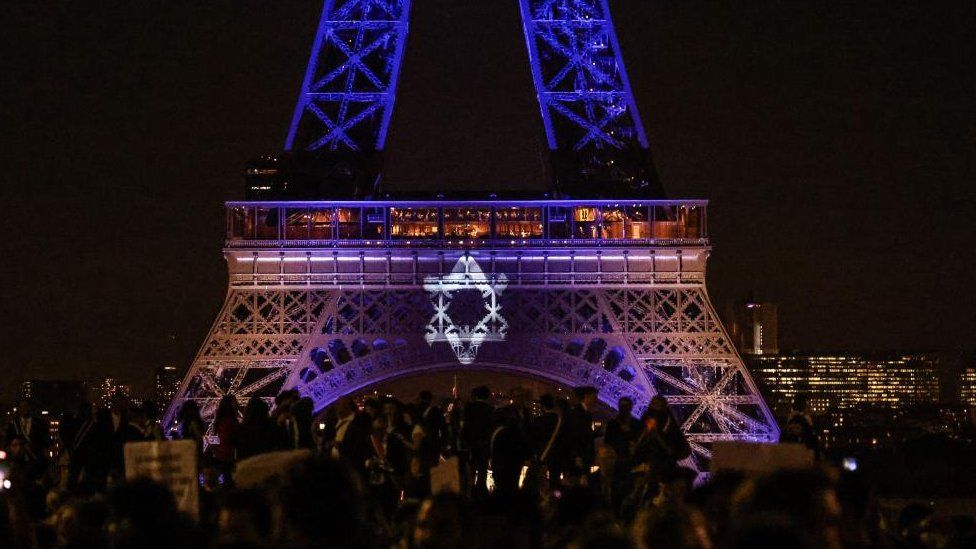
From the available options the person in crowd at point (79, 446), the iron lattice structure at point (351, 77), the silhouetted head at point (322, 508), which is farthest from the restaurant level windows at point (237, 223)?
the silhouetted head at point (322, 508)

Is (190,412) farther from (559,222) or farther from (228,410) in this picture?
(559,222)

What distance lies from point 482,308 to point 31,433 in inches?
1033

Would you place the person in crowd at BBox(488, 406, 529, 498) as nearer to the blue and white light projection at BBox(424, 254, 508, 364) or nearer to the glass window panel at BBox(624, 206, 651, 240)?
the blue and white light projection at BBox(424, 254, 508, 364)

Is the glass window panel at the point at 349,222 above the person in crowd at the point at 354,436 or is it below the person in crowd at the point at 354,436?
above

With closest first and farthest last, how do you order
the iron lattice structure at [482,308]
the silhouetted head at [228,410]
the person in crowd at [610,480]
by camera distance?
the person in crowd at [610,480] → the silhouetted head at [228,410] → the iron lattice structure at [482,308]

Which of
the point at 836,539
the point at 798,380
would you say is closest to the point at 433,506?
the point at 836,539

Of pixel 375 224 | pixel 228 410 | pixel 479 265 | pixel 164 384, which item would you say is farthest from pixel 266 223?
pixel 164 384

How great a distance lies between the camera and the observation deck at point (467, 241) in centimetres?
4762

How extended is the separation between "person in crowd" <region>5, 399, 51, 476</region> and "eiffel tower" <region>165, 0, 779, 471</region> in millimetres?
22362

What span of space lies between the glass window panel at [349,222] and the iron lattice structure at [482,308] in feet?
0.14

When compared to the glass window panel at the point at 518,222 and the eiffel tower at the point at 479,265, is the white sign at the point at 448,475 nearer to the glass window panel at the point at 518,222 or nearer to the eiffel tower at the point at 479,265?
the eiffel tower at the point at 479,265

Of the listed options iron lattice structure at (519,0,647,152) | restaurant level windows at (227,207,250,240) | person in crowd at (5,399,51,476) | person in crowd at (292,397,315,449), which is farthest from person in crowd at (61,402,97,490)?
iron lattice structure at (519,0,647,152)

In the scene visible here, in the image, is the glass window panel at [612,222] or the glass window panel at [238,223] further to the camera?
the glass window panel at [612,222]

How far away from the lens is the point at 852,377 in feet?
421
